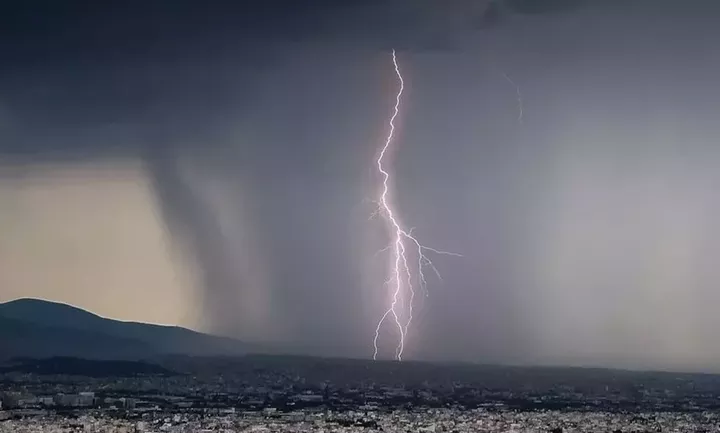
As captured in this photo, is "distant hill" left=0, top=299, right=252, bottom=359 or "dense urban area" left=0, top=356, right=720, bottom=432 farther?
"distant hill" left=0, top=299, right=252, bottom=359

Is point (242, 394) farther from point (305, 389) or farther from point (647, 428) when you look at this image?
point (647, 428)

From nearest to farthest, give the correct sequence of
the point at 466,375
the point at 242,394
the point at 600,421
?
the point at 600,421 → the point at 242,394 → the point at 466,375

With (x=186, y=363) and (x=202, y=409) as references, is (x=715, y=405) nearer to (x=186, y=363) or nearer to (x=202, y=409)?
(x=202, y=409)

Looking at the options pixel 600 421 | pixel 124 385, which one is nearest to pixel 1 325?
pixel 124 385

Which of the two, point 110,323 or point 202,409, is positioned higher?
point 110,323

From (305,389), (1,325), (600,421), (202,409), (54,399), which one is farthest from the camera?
(1,325)

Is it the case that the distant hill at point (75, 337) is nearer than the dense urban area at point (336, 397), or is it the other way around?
the dense urban area at point (336, 397)

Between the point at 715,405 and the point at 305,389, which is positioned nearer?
the point at 715,405
